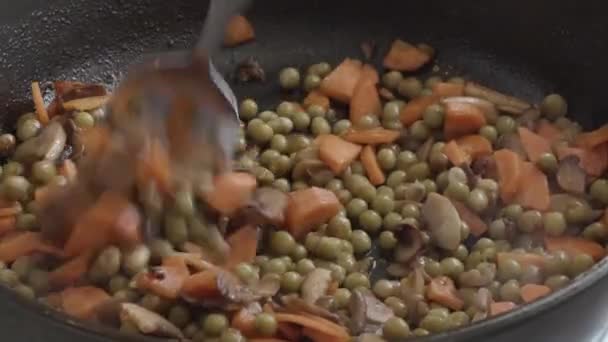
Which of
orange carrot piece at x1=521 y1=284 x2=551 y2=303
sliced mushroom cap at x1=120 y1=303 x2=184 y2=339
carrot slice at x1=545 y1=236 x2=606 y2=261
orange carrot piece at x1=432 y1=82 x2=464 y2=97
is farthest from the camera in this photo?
orange carrot piece at x1=432 y1=82 x2=464 y2=97

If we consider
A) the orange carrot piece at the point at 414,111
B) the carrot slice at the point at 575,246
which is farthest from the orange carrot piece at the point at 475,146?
the carrot slice at the point at 575,246

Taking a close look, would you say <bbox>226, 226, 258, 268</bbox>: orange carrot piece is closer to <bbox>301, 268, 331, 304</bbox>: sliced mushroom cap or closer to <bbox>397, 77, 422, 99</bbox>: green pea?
<bbox>301, 268, 331, 304</bbox>: sliced mushroom cap


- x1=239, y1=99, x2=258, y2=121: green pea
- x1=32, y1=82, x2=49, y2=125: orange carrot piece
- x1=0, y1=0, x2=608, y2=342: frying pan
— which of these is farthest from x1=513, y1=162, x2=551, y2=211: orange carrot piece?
x1=32, y1=82, x2=49, y2=125: orange carrot piece

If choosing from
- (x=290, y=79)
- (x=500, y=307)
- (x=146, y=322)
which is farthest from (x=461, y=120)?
(x=146, y=322)

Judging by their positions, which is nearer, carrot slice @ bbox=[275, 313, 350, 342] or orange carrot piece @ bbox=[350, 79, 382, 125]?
carrot slice @ bbox=[275, 313, 350, 342]

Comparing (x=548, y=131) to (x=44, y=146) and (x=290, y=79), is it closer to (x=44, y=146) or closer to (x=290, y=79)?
(x=290, y=79)
